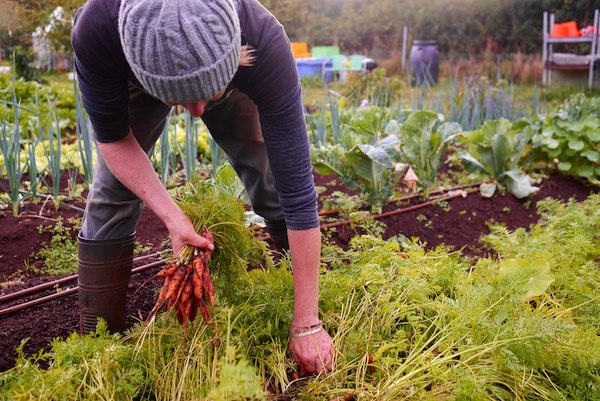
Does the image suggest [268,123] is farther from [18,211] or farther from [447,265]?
[18,211]

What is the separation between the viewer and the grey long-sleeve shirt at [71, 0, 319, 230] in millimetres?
1582

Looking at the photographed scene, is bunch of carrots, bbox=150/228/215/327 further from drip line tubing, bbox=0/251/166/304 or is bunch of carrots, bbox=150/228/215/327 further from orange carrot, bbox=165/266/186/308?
drip line tubing, bbox=0/251/166/304

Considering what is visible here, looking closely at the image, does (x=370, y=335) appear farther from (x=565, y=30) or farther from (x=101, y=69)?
(x=565, y=30)

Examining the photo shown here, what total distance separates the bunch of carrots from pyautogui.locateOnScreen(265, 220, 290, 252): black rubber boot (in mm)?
775

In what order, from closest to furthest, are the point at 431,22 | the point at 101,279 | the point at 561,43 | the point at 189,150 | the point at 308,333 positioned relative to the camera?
the point at 308,333
the point at 101,279
the point at 189,150
the point at 561,43
the point at 431,22

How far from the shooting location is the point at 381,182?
3688 millimetres

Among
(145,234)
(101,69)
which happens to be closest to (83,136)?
(145,234)

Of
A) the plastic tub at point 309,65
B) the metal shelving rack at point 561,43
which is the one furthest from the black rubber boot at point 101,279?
the plastic tub at point 309,65

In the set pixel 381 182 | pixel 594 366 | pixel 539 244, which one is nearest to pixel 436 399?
pixel 594 366

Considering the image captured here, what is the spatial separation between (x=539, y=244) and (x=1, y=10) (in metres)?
3.06

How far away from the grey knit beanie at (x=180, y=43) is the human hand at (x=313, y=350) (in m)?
0.81

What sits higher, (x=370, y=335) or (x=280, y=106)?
(x=280, y=106)

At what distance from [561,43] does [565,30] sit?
15.7 inches

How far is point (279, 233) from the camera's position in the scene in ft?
8.24
